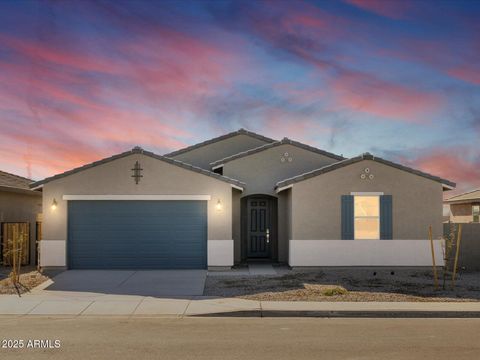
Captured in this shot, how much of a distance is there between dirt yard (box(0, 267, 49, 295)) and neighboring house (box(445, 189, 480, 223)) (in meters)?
20.4

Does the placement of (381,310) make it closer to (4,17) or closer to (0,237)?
(4,17)

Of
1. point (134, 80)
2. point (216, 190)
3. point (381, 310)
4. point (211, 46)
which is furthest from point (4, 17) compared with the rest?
point (381, 310)

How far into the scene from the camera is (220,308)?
39.2ft

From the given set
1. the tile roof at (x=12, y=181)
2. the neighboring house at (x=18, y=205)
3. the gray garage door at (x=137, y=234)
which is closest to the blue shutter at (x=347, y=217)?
the gray garage door at (x=137, y=234)

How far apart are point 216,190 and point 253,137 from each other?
649 cm

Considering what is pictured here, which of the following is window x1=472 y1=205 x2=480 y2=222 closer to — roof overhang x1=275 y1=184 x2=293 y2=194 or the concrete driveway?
roof overhang x1=275 y1=184 x2=293 y2=194

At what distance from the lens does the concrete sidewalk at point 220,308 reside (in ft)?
37.9

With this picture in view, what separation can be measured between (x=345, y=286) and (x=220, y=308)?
4619mm

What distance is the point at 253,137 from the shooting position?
80.2 ft

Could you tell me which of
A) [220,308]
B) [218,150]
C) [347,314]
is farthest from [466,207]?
[220,308]

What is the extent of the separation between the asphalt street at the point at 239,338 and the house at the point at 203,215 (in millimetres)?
7161

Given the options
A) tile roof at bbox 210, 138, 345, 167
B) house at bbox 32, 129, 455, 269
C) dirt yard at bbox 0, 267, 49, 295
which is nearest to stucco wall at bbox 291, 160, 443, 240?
house at bbox 32, 129, 455, 269

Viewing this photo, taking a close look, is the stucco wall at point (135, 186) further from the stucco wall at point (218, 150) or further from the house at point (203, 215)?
the stucco wall at point (218, 150)

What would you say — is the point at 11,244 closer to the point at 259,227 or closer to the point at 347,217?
the point at 259,227
